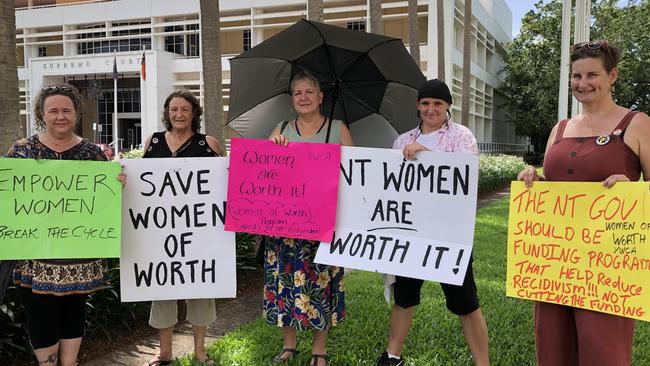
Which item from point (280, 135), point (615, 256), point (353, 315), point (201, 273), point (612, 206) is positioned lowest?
point (353, 315)

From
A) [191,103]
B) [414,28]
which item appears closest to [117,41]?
[414,28]

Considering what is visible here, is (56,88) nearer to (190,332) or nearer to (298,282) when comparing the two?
(298,282)

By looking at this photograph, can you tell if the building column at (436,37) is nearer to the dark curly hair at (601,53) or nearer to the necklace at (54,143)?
the dark curly hair at (601,53)

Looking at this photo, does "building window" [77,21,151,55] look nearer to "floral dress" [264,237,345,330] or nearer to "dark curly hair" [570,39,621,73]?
"floral dress" [264,237,345,330]

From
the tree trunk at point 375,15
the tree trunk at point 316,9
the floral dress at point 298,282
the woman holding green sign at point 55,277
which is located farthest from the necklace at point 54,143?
the tree trunk at point 375,15

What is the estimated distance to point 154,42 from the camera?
4025cm

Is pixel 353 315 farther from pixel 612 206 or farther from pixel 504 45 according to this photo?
pixel 504 45

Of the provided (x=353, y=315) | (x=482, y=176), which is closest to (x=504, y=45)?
(x=482, y=176)

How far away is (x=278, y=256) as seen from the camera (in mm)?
3770

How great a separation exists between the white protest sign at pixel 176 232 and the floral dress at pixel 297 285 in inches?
12.2

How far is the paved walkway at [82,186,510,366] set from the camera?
14.3ft

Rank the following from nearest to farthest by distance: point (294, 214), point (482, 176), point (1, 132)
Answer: point (294, 214), point (1, 132), point (482, 176)

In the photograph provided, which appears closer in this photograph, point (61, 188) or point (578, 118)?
point (578, 118)

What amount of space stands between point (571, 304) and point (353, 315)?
107 inches
